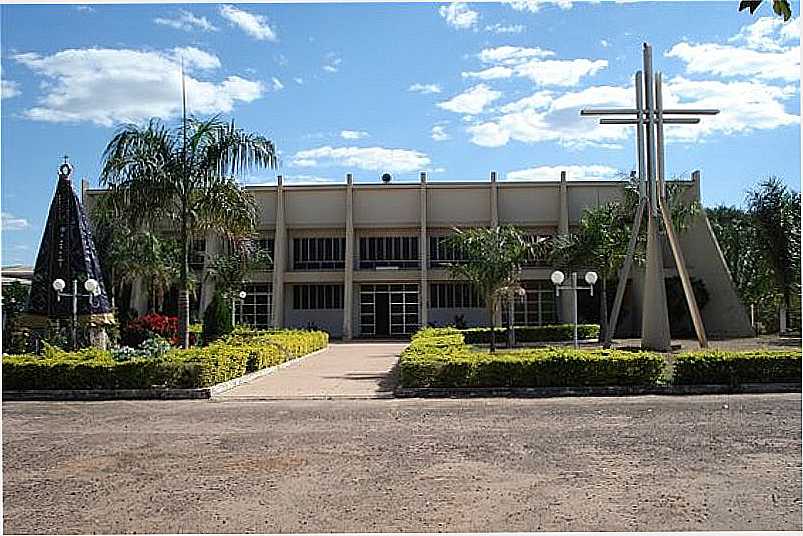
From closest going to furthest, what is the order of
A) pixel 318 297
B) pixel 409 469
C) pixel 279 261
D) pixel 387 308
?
pixel 409 469
pixel 279 261
pixel 318 297
pixel 387 308

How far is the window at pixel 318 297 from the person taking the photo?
3734 centimetres

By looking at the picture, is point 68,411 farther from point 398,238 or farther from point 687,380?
point 398,238

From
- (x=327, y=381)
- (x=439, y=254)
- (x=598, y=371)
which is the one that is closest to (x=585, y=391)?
(x=598, y=371)

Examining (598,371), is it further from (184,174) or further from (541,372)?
(184,174)

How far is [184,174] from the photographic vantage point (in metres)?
17.3

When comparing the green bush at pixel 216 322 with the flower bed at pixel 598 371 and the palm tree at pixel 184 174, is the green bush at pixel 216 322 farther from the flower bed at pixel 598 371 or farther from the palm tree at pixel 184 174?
the flower bed at pixel 598 371

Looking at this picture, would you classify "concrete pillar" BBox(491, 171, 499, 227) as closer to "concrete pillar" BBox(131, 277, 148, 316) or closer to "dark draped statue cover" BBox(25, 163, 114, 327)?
"concrete pillar" BBox(131, 277, 148, 316)

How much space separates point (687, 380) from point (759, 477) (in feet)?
22.8

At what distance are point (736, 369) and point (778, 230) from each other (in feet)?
53.3

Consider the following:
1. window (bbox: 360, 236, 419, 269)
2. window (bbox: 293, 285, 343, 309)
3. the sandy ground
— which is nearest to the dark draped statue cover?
the sandy ground

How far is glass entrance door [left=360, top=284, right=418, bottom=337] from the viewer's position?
37.5 m

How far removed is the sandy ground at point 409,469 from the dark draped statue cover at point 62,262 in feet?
30.5

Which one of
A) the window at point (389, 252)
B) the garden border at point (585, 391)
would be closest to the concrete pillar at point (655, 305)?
the garden border at point (585, 391)

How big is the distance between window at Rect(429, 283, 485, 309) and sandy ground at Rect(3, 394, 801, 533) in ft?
82.7
